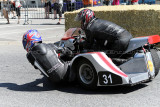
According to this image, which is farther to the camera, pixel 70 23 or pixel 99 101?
pixel 70 23

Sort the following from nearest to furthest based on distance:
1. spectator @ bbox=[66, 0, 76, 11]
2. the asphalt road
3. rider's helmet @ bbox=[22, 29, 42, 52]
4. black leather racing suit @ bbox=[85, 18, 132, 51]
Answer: the asphalt road < black leather racing suit @ bbox=[85, 18, 132, 51] < rider's helmet @ bbox=[22, 29, 42, 52] < spectator @ bbox=[66, 0, 76, 11]

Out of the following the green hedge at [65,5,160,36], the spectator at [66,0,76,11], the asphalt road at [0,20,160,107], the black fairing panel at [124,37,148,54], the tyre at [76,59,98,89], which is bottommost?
the asphalt road at [0,20,160,107]

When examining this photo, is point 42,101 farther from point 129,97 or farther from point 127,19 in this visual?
point 127,19

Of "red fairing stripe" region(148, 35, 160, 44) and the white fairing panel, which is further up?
"red fairing stripe" region(148, 35, 160, 44)

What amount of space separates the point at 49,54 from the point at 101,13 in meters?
5.60

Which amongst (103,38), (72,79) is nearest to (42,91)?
(72,79)

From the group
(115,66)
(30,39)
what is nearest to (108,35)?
(115,66)

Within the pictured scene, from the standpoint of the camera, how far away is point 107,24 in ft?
19.0

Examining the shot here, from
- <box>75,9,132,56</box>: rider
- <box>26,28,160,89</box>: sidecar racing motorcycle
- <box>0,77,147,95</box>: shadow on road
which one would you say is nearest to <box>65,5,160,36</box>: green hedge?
<box>26,28,160,89</box>: sidecar racing motorcycle

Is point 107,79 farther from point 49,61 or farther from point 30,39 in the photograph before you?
point 30,39

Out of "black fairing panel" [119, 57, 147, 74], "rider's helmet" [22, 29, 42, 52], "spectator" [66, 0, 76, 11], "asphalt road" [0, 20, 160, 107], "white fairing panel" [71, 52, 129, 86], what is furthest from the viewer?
"spectator" [66, 0, 76, 11]

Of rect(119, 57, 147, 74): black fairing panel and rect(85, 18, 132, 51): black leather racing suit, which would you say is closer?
rect(119, 57, 147, 74): black fairing panel

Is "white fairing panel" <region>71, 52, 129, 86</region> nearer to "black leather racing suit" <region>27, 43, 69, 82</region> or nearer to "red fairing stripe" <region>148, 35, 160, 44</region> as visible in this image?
"black leather racing suit" <region>27, 43, 69, 82</region>

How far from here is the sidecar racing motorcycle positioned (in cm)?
518
